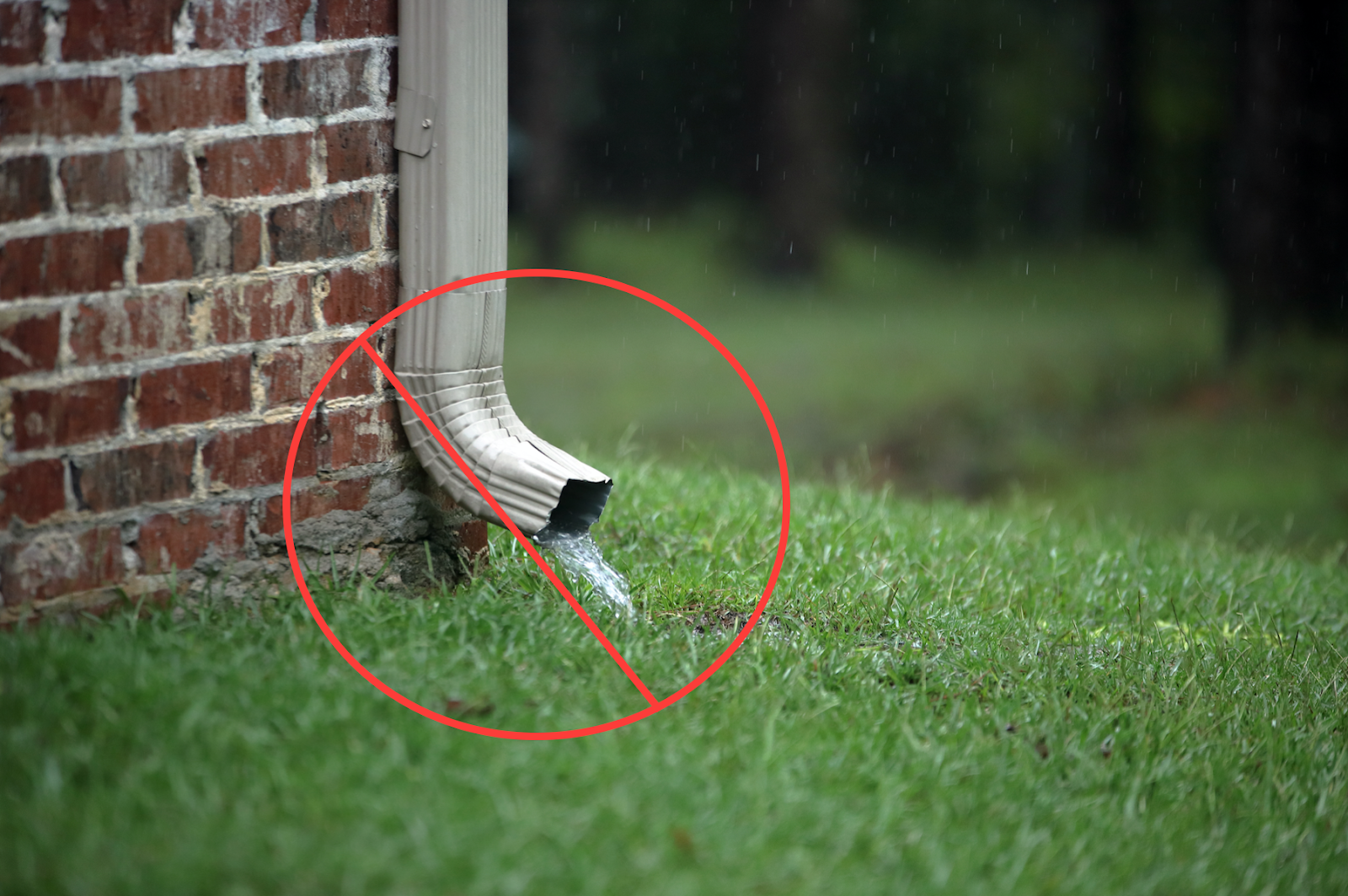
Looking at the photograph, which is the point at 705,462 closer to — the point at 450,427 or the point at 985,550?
the point at 985,550

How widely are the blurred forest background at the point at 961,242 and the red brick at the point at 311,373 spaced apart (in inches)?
94.1

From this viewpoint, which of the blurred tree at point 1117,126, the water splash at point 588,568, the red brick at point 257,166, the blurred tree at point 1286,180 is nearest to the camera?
the red brick at point 257,166

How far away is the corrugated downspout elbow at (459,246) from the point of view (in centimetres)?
299

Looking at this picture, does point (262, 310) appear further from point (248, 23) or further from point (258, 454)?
point (248, 23)

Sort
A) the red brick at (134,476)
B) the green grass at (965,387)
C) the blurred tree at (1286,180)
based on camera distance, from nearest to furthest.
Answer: the red brick at (134,476), the green grass at (965,387), the blurred tree at (1286,180)

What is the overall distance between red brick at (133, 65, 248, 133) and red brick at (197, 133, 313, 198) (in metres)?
0.07

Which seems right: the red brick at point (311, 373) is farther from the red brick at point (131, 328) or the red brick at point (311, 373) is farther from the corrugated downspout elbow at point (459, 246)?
the red brick at point (131, 328)

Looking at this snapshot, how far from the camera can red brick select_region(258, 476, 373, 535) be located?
2.96 m

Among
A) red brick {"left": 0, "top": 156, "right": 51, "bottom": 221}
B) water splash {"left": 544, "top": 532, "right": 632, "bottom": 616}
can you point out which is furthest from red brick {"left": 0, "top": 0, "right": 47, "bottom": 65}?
water splash {"left": 544, "top": 532, "right": 632, "bottom": 616}

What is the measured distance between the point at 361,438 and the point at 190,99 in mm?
886

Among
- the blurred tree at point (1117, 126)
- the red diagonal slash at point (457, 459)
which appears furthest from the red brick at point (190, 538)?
the blurred tree at point (1117, 126)

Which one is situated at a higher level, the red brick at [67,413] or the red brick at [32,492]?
the red brick at [67,413]

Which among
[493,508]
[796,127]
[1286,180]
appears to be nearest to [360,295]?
[493,508]

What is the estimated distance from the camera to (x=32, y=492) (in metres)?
2.58
